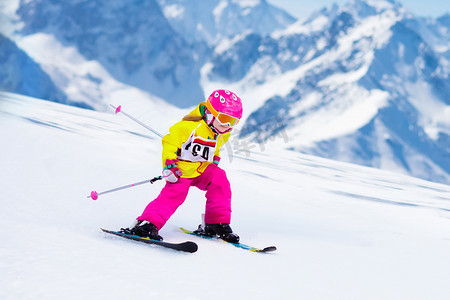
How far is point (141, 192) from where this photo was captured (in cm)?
508

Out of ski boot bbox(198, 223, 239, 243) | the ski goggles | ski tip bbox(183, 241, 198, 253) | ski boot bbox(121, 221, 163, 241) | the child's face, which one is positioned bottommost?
ski tip bbox(183, 241, 198, 253)

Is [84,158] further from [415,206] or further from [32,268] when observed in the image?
[415,206]

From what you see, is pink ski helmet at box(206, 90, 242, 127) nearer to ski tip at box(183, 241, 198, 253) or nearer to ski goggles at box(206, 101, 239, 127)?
ski goggles at box(206, 101, 239, 127)

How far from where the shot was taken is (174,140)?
12.4 feet

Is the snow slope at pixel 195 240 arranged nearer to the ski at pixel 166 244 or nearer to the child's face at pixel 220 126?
the ski at pixel 166 244

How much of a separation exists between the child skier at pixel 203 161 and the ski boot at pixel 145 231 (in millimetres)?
194

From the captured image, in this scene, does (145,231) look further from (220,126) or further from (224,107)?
(224,107)

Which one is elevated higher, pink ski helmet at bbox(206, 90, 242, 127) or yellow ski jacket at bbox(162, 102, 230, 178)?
pink ski helmet at bbox(206, 90, 242, 127)

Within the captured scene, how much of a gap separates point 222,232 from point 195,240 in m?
0.29

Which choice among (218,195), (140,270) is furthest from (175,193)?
(140,270)

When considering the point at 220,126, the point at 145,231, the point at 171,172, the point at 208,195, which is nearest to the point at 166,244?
the point at 145,231

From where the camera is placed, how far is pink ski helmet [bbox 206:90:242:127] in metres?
3.81

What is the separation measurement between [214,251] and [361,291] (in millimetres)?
1049

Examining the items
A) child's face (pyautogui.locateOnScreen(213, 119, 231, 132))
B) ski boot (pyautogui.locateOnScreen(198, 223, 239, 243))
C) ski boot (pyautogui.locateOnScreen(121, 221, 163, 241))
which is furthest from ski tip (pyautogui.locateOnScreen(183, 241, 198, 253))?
child's face (pyautogui.locateOnScreen(213, 119, 231, 132))
